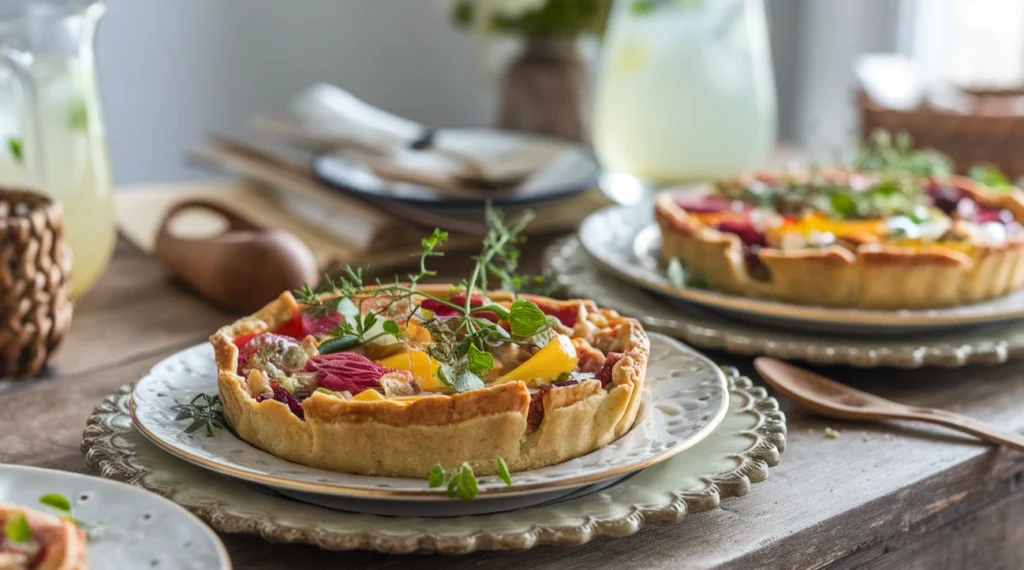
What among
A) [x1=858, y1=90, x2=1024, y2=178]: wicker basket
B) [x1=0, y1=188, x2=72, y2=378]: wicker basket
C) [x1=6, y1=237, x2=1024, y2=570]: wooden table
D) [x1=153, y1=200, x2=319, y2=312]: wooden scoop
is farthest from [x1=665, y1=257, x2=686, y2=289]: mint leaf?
[x1=858, y1=90, x2=1024, y2=178]: wicker basket

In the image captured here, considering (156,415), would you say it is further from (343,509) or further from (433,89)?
(433,89)

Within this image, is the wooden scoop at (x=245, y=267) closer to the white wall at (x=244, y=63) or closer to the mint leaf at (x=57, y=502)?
the mint leaf at (x=57, y=502)

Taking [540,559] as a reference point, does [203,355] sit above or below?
above

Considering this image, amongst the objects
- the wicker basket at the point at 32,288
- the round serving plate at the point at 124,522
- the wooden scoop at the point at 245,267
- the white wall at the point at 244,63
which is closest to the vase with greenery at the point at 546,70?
the white wall at the point at 244,63

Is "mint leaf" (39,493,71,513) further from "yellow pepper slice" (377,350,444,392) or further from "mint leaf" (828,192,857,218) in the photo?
"mint leaf" (828,192,857,218)

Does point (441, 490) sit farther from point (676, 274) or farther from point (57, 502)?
point (676, 274)

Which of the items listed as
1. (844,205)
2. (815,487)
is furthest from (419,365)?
(844,205)

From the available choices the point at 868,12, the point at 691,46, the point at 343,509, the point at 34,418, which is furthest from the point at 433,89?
the point at 343,509
